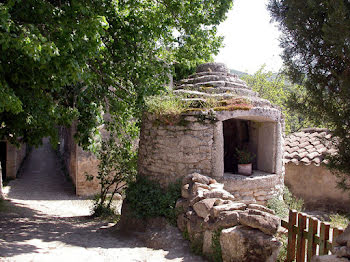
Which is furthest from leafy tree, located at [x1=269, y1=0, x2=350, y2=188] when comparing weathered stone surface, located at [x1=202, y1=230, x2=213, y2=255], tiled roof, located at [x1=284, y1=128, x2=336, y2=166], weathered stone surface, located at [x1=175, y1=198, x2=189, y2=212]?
tiled roof, located at [x1=284, y1=128, x2=336, y2=166]

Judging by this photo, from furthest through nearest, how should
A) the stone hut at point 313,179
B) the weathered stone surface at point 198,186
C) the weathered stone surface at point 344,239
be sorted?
the stone hut at point 313,179 → the weathered stone surface at point 198,186 → the weathered stone surface at point 344,239

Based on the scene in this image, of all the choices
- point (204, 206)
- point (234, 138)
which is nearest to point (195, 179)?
point (204, 206)

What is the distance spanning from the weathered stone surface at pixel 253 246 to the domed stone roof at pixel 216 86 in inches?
136

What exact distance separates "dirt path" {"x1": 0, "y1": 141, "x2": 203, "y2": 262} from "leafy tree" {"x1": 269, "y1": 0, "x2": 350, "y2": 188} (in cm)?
274

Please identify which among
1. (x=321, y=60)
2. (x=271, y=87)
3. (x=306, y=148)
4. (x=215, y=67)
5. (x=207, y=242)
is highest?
(x=271, y=87)

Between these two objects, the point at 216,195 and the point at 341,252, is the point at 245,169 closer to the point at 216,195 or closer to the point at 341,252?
the point at 216,195

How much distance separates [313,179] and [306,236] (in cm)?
687

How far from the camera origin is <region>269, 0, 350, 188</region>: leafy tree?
4.02 meters

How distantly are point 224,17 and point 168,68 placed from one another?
250cm

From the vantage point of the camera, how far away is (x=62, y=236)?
6.51 m

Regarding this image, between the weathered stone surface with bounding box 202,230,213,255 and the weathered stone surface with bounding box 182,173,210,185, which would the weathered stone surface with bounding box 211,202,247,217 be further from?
the weathered stone surface with bounding box 182,173,210,185

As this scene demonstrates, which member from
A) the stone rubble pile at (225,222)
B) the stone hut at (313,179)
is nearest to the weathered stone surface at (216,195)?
the stone rubble pile at (225,222)

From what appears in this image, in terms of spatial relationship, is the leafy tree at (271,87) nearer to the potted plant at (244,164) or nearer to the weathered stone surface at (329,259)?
the potted plant at (244,164)

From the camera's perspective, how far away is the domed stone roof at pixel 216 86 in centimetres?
711
